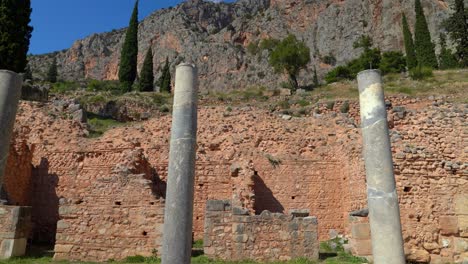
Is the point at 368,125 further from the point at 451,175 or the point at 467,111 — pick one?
the point at 467,111

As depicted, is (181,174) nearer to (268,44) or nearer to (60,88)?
(60,88)

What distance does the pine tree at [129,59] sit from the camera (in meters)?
56.8

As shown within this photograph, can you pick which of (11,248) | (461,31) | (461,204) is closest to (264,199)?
(461,204)

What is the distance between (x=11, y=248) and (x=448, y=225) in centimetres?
1416

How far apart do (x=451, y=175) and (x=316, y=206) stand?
19.0 ft

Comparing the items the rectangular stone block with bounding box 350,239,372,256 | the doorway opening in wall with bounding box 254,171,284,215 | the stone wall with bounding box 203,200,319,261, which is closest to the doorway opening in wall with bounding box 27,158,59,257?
the stone wall with bounding box 203,200,319,261

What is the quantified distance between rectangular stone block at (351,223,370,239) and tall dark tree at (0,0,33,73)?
88.3ft

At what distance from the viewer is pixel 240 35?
91062 mm

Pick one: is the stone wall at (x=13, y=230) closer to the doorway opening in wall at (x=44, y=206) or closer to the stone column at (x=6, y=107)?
the doorway opening in wall at (x=44, y=206)

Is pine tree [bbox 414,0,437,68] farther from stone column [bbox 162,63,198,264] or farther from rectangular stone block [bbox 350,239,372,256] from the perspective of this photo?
stone column [bbox 162,63,198,264]

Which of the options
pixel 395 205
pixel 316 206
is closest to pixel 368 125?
pixel 395 205

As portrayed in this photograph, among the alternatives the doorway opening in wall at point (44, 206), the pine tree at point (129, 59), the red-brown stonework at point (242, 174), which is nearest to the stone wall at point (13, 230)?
the red-brown stonework at point (242, 174)

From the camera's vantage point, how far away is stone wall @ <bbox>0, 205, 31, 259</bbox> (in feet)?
41.1

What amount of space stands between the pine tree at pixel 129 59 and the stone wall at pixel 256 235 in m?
46.4
